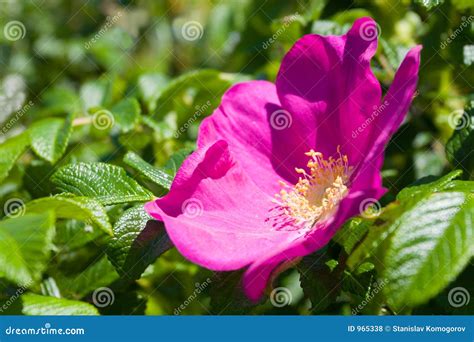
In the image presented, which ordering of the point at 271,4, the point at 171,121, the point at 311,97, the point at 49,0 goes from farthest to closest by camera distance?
the point at 49,0 < the point at 271,4 < the point at 171,121 < the point at 311,97

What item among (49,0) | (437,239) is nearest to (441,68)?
(437,239)

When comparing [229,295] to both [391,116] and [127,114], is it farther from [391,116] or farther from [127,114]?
[127,114]

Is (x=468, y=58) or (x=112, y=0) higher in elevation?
(x=112, y=0)

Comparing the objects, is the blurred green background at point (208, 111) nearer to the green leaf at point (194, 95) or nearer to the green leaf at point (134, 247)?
the green leaf at point (194, 95)

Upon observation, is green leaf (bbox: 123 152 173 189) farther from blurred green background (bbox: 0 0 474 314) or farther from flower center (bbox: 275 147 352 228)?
flower center (bbox: 275 147 352 228)

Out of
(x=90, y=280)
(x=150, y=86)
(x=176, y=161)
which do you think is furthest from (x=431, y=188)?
(x=150, y=86)

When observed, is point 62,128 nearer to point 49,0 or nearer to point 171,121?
point 171,121

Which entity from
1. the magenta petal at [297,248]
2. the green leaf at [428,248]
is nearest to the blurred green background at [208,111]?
the magenta petal at [297,248]
